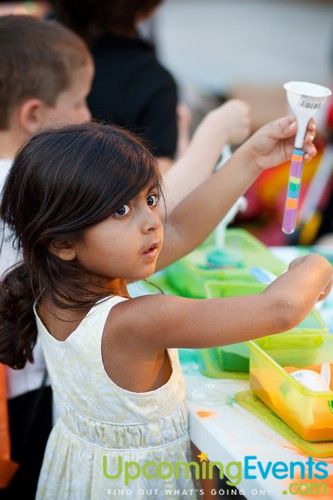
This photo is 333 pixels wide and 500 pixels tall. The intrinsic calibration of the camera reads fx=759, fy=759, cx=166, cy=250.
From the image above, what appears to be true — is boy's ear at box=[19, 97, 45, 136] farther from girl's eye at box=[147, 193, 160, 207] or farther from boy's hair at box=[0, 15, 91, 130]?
girl's eye at box=[147, 193, 160, 207]

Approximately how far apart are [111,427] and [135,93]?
992 mm

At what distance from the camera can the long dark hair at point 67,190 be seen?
107cm

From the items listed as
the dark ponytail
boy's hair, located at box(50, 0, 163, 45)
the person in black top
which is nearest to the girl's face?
the dark ponytail

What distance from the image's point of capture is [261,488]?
1019 mm

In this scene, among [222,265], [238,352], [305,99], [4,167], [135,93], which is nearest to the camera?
[305,99]

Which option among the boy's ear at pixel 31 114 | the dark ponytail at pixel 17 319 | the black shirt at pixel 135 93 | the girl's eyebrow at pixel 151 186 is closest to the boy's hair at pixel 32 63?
the boy's ear at pixel 31 114

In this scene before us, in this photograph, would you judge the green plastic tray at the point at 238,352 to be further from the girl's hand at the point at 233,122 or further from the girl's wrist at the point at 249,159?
the girl's hand at the point at 233,122

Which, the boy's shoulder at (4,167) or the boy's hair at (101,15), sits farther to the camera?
the boy's hair at (101,15)

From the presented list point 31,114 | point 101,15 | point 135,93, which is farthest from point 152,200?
point 101,15

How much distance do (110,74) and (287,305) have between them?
1.09m

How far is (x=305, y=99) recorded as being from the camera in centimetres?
117

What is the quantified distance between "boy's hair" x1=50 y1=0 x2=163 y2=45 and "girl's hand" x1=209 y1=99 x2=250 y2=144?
0.50m

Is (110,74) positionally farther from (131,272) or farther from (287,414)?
(287,414)

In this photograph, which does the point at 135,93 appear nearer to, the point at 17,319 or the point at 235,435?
the point at 17,319
